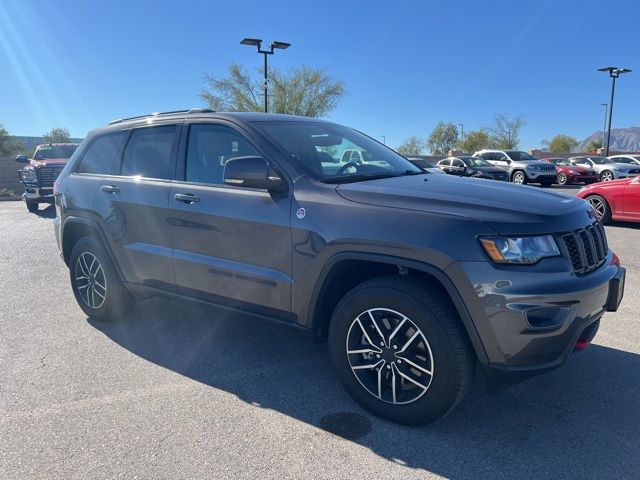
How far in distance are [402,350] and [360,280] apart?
0.58m

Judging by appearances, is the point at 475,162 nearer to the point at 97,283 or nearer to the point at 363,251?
the point at 97,283

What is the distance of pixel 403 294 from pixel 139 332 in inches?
108

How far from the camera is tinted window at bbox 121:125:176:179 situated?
4.11m

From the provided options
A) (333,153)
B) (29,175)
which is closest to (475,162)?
(29,175)

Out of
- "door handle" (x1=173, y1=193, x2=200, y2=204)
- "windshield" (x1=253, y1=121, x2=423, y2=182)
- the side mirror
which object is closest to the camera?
the side mirror

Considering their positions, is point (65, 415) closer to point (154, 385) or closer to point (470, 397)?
point (154, 385)

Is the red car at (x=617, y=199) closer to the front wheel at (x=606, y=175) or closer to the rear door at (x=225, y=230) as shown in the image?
the rear door at (x=225, y=230)

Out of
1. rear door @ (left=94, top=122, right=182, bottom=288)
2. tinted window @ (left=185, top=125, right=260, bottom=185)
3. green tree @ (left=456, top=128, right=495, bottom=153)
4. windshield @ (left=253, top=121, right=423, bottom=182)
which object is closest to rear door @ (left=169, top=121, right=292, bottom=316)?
tinted window @ (left=185, top=125, right=260, bottom=185)

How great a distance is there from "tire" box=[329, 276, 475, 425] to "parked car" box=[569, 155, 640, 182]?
23.9m

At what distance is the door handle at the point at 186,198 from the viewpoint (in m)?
3.74

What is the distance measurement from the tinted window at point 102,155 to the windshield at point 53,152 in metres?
11.3

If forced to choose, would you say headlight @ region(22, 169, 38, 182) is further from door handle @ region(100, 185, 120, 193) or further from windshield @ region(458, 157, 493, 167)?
windshield @ region(458, 157, 493, 167)

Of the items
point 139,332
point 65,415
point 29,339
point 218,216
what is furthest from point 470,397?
point 29,339

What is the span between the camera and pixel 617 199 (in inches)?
390
